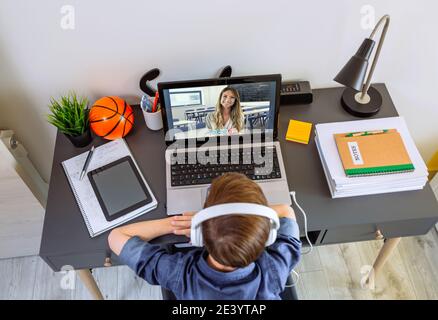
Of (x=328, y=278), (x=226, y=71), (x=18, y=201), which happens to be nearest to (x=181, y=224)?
(x=226, y=71)

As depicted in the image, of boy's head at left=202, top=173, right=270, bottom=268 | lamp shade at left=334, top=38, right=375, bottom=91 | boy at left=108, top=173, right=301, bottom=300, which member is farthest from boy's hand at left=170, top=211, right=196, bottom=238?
lamp shade at left=334, top=38, right=375, bottom=91

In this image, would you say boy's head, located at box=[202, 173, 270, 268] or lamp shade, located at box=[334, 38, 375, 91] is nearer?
boy's head, located at box=[202, 173, 270, 268]

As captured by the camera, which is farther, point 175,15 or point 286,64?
point 286,64

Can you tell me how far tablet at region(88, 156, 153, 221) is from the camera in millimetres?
1065

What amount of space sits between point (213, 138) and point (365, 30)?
22.2 inches

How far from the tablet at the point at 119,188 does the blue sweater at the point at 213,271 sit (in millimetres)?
117

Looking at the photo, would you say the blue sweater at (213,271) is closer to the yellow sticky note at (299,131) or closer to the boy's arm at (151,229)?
the boy's arm at (151,229)

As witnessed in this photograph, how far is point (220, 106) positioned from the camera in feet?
3.60

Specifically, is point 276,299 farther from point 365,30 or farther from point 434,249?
point 434,249

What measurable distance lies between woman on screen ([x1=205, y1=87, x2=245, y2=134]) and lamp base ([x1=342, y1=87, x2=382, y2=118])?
15.0 inches

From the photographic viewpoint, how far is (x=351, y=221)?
1050 millimetres

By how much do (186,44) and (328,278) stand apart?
1142 mm

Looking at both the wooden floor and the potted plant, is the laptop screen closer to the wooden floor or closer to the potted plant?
the potted plant
